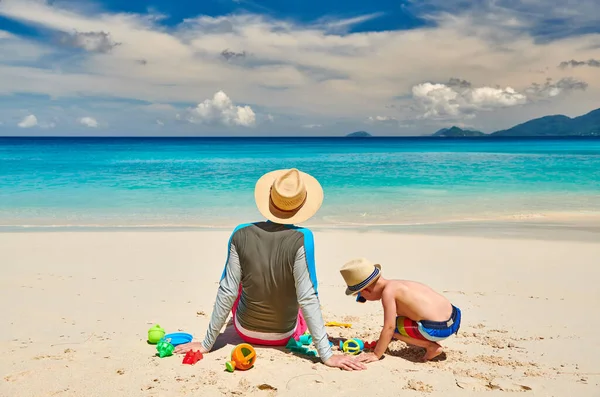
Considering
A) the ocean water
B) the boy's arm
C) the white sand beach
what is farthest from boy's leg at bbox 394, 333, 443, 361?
the ocean water

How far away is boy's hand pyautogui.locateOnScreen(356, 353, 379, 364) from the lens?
415cm

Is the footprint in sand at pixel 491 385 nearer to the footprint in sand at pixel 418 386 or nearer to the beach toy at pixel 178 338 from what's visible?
the footprint in sand at pixel 418 386

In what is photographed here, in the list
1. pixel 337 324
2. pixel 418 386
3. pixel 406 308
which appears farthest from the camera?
pixel 337 324

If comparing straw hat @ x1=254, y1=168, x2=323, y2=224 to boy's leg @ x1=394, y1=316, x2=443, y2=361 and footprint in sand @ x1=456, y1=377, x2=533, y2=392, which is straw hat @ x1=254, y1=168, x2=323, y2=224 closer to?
boy's leg @ x1=394, y1=316, x2=443, y2=361

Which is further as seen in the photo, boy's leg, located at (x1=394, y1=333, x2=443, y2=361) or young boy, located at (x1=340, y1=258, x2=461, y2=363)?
boy's leg, located at (x1=394, y1=333, x2=443, y2=361)

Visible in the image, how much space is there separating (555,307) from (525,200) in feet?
39.5

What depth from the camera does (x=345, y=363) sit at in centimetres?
402

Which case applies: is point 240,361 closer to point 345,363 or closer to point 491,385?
point 345,363

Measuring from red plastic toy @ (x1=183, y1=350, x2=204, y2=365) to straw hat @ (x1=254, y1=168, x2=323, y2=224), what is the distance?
4.17 feet

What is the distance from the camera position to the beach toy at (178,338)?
15.1 feet

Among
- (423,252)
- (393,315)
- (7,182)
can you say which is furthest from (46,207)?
(393,315)

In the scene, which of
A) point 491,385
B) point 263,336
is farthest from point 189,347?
point 491,385

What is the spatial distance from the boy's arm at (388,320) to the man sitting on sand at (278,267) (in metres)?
0.27

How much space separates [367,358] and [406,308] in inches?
20.6
